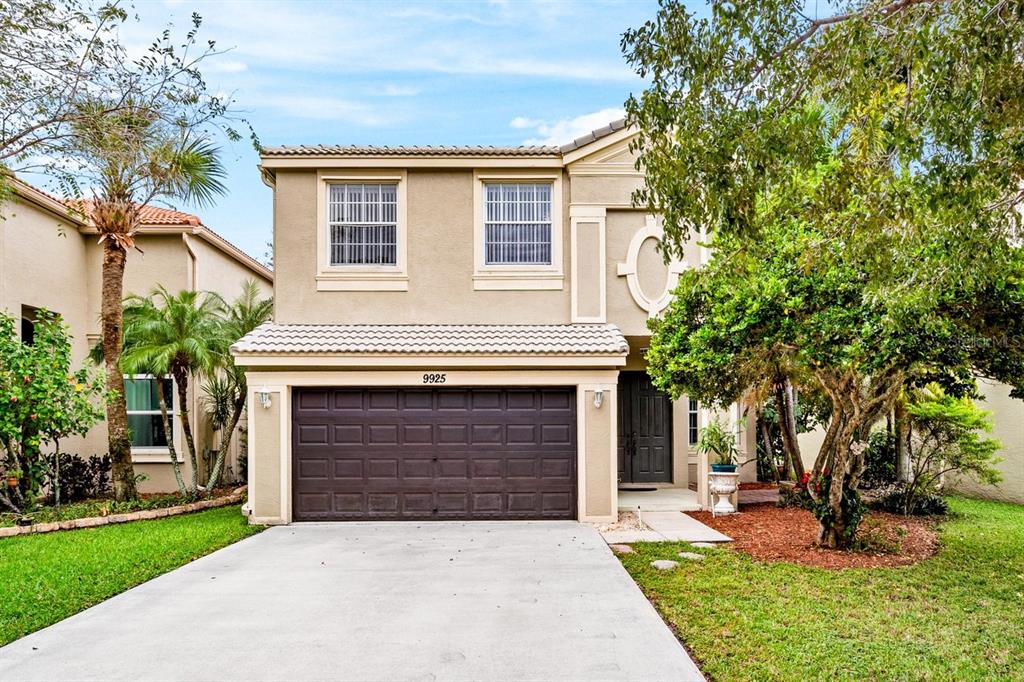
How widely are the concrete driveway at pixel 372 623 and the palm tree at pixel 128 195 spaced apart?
17.8ft

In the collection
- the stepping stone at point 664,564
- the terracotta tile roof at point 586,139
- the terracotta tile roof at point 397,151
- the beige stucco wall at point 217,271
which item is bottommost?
the stepping stone at point 664,564

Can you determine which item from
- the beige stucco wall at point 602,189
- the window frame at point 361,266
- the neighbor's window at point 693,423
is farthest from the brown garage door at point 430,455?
the neighbor's window at point 693,423

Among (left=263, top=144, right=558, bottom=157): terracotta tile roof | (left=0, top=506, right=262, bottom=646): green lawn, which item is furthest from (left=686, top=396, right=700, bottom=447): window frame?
(left=0, top=506, right=262, bottom=646): green lawn

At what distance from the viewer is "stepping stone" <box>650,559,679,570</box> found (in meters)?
9.01

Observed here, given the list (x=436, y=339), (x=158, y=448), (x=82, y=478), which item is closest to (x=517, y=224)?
(x=436, y=339)

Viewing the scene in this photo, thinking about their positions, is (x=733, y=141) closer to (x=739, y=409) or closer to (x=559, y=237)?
(x=559, y=237)

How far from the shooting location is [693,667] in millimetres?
5641

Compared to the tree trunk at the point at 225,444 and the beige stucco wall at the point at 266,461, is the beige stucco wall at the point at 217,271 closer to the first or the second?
the tree trunk at the point at 225,444

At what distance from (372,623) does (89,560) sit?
487 centimetres

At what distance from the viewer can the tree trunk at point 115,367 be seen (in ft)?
45.5

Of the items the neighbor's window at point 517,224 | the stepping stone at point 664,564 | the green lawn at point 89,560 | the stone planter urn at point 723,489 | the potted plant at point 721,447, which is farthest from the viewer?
the neighbor's window at point 517,224

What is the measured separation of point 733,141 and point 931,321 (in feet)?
10.6

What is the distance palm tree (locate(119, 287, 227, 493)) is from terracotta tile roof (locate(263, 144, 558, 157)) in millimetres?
3540

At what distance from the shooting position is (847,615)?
22.9 feet
